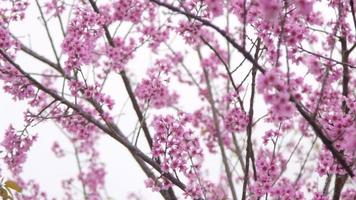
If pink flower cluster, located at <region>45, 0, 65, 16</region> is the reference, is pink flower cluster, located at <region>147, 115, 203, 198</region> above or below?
below

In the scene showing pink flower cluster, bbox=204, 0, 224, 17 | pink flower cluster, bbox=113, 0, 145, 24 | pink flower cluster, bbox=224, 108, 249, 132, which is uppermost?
pink flower cluster, bbox=113, 0, 145, 24

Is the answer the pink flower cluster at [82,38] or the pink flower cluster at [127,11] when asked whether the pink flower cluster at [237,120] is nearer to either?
the pink flower cluster at [82,38]

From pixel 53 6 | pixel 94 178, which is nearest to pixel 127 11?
pixel 53 6

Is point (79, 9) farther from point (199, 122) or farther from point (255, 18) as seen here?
point (199, 122)

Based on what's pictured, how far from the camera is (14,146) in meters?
5.18

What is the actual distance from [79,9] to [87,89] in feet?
4.09

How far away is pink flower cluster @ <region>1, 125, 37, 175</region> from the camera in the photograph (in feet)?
16.9

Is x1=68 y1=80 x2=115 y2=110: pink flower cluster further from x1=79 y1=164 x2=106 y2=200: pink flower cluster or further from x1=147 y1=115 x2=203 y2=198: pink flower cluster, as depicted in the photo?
x1=79 y1=164 x2=106 y2=200: pink flower cluster

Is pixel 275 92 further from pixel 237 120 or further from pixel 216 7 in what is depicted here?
pixel 237 120

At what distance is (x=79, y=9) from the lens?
5762mm

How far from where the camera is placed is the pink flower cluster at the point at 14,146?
5.15m

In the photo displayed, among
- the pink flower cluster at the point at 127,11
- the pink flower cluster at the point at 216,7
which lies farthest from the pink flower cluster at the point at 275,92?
the pink flower cluster at the point at 127,11

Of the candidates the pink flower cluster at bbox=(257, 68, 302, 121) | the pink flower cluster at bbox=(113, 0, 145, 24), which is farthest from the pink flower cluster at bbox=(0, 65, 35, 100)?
the pink flower cluster at bbox=(257, 68, 302, 121)

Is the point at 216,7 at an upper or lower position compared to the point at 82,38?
lower
